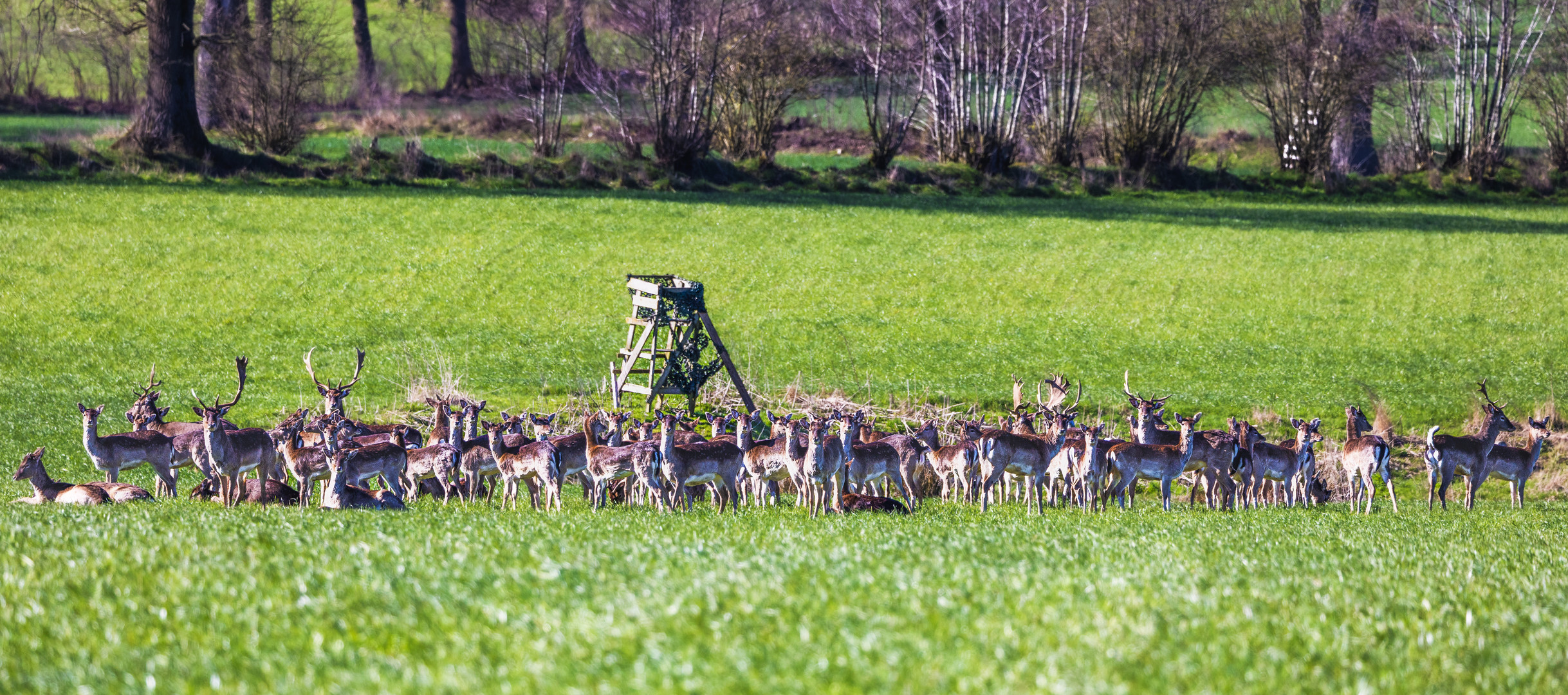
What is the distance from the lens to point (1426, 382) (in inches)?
996

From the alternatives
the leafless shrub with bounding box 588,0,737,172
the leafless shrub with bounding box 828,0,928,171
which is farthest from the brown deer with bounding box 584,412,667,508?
the leafless shrub with bounding box 828,0,928,171

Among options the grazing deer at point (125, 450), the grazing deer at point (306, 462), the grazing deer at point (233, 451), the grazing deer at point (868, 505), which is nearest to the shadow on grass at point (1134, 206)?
the grazing deer at point (125, 450)

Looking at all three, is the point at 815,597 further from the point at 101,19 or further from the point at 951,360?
the point at 101,19

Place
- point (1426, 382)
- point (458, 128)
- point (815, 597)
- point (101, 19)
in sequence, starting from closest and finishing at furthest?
point (815, 597)
point (1426, 382)
point (101, 19)
point (458, 128)

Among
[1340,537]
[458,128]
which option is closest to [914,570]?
[1340,537]

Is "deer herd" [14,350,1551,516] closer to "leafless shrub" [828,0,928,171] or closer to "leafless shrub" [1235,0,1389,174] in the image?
"leafless shrub" [1235,0,1389,174]

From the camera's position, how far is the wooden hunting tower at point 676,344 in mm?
21062

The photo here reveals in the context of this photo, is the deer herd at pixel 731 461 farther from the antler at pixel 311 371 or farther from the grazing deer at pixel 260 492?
the antler at pixel 311 371

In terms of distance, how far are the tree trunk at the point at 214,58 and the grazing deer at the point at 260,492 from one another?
2797 centimetres

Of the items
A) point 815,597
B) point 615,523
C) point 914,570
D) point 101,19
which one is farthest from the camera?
point 101,19

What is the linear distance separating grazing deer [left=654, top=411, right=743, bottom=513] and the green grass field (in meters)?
1.66

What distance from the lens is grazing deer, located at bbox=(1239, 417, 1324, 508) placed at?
17.3 m

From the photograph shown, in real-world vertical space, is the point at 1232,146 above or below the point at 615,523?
above

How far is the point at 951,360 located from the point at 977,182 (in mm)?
21222
